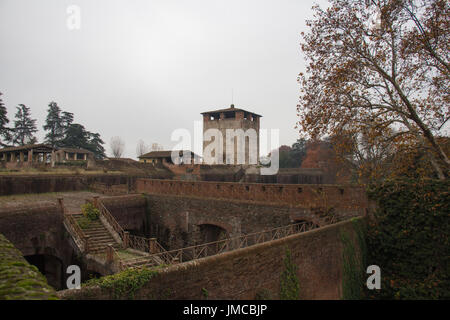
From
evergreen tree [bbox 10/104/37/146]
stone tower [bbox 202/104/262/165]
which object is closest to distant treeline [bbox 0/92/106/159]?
evergreen tree [bbox 10/104/37/146]

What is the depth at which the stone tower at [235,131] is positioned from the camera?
130ft

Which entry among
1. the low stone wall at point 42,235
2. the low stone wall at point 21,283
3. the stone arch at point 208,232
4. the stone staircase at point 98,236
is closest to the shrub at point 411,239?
the stone arch at point 208,232

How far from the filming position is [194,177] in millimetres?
30203

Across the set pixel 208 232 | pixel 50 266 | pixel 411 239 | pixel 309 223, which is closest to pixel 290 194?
pixel 309 223

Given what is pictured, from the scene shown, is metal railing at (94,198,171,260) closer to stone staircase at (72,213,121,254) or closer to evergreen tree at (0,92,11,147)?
stone staircase at (72,213,121,254)

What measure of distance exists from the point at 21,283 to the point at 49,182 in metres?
20.7

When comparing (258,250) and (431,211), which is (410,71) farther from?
(258,250)

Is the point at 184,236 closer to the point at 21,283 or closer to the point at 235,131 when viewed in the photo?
the point at 21,283

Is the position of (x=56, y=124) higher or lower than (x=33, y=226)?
higher

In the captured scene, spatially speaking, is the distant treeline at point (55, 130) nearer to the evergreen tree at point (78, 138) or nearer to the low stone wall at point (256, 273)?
the evergreen tree at point (78, 138)

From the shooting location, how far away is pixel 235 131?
131ft
